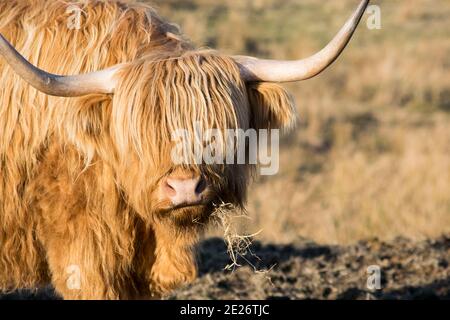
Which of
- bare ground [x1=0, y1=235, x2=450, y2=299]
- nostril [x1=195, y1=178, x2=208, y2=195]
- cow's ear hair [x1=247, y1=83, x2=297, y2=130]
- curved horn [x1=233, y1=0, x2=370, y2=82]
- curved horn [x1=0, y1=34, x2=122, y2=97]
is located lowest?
bare ground [x1=0, y1=235, x2=450, y2=299]

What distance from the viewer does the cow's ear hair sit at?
448 cm

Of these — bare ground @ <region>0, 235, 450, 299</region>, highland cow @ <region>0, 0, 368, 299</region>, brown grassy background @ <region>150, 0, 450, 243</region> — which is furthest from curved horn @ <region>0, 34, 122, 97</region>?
bare ground @ <region>0, 235, 450, 299</region>

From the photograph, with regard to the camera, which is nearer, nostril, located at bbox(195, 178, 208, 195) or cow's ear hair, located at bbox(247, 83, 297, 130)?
nostril, located at bbox(195, 178, 208, 195)

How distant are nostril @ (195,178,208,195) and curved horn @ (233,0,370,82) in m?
0.59

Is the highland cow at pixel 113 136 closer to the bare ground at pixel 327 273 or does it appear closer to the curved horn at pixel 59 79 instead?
the curved horn at pixel 59 79

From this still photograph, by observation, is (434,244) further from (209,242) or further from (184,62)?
(184,62)

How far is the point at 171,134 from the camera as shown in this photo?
13.7 feet

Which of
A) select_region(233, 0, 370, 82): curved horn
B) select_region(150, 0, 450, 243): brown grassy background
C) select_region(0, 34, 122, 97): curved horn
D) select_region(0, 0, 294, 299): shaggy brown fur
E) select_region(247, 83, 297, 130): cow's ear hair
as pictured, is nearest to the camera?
select_region(0, 34, 122, 97): curved horn

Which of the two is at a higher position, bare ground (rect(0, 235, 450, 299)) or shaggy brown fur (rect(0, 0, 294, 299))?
shaggy brown fur (rect(0, 0, 294, 299))

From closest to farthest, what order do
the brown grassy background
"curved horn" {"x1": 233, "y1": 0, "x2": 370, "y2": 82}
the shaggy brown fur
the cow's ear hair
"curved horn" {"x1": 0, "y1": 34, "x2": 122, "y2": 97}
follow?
"curved horn" {"x1": 0, "y1": 34, "x2": 122, "y2": 97} < "curved horn" {"x1": 233, "y1": 0, "x2": 370, "y2": 82} < the shaggy brown fur < the cow's ear hair < the brown grassy background

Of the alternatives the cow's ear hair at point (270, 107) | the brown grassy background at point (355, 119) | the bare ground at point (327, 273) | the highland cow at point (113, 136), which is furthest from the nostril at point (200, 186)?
the brown grassy background at point (355, 119)

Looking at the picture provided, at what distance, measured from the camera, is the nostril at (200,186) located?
4.07m

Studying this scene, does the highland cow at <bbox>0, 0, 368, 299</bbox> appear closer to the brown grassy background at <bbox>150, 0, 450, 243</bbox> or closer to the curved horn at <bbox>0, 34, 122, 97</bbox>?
the curved horn at <bbox>0, 34, 122, 97</bbox>

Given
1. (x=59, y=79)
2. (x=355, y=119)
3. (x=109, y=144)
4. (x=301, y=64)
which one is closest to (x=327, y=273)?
(x=301, y=64)
